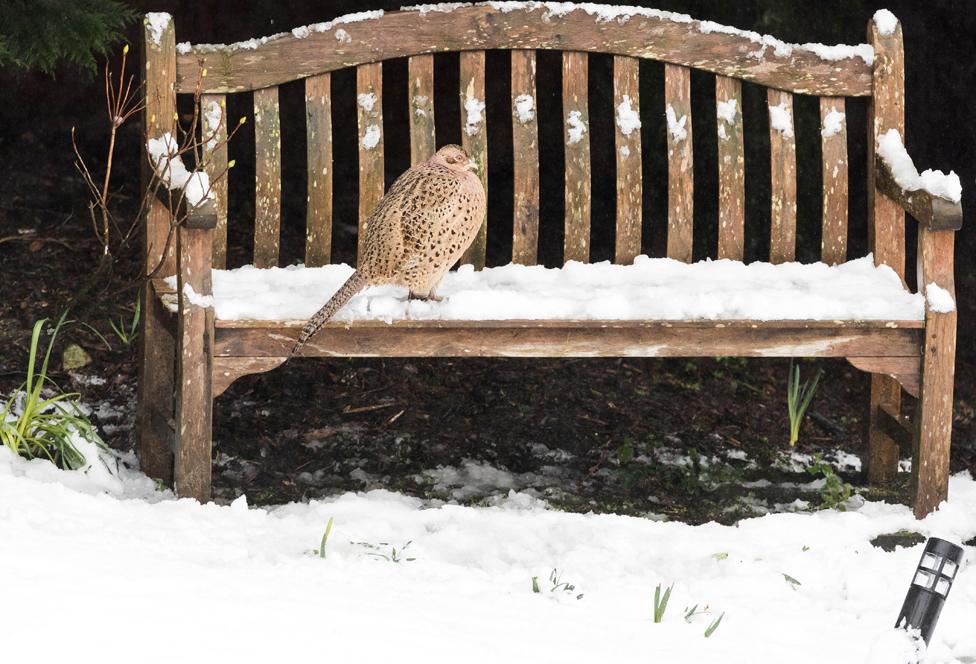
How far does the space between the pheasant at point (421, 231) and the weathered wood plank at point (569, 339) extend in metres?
0.15

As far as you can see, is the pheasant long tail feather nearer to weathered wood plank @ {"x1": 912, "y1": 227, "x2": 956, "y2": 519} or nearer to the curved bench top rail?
the curved bench top rail

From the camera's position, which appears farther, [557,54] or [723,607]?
[557,54]

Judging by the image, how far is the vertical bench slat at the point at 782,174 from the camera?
4297 millimetres

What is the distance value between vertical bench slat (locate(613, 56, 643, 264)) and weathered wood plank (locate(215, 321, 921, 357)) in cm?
57

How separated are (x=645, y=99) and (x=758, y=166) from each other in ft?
1.64

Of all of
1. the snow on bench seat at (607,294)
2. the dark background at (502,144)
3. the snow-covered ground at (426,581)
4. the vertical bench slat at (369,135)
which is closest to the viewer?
the snow-covered ground at (426,581)

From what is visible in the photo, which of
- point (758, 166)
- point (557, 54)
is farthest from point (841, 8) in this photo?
point (557, 54)

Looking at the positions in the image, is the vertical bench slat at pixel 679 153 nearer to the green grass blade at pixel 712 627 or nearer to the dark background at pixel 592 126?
the dark background at pixel 592 126

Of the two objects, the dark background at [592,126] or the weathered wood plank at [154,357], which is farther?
the dark background at [592,126]

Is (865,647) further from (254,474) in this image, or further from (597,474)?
A: (254,474)

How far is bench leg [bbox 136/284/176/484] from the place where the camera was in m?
4.14

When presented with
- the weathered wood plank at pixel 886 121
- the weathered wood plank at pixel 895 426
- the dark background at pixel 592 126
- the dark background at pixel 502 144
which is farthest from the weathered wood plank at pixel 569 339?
the dark background at pixel 592 126

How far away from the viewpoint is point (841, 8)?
536 cm

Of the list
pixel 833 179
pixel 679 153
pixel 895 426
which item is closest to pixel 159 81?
pixel 679 153
